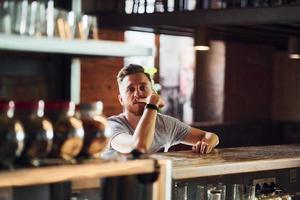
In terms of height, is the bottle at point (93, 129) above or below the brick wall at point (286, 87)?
above

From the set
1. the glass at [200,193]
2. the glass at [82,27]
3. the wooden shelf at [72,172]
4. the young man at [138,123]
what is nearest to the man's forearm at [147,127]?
the young man at [138,123]

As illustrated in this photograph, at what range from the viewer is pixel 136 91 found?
11.1ft

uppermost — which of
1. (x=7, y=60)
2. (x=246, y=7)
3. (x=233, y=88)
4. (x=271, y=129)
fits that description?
(x=246, y=7)

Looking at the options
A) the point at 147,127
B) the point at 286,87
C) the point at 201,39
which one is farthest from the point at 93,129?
the point at 286,87

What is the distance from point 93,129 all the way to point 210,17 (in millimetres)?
5892

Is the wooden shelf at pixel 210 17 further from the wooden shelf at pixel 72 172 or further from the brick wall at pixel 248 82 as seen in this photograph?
the wooden shelf at pixel 72 172

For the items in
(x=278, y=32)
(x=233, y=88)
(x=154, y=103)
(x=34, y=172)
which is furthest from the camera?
(x=233, y=88)

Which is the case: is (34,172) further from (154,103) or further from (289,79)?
(289,79)

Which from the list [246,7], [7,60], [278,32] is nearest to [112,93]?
[246,7]

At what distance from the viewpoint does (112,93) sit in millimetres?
8039

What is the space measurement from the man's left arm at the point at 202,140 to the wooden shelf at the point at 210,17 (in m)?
3.72

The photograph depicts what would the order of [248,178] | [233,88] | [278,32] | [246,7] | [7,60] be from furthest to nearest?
[233,88] → [278,32] → [246,7] → [248,178] → [7,60]

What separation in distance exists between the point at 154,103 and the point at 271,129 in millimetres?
8169

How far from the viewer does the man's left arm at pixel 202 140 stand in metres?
3.18
